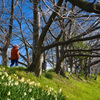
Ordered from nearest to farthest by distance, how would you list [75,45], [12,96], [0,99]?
[0,99] < [12,96] < [75,45]

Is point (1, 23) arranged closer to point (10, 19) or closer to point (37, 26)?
point (10, 19)

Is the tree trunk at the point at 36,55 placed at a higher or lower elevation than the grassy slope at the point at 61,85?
higher

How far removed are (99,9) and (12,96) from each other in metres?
2.67

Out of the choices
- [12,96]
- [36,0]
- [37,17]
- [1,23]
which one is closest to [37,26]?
[37,17]

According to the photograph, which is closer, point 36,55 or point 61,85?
point 36,55

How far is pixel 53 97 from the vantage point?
146 inches

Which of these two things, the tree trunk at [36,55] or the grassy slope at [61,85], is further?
the tree trunk at [36,55]

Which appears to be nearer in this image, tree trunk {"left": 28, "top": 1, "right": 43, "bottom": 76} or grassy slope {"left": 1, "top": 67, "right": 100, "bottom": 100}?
grassy slope {"left": 1, "top": 67, "right": 100, "bottom": 100}

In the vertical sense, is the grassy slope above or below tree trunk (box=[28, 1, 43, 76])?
below

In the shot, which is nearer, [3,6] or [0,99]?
[0,99]

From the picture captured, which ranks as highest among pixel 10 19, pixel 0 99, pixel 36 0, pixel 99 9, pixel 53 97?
pixel 36 0

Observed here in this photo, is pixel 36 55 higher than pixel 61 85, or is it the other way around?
pixel 36 55

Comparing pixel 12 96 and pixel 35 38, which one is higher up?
pixel 35 38

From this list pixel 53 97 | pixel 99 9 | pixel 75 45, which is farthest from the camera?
pixel 75 45
